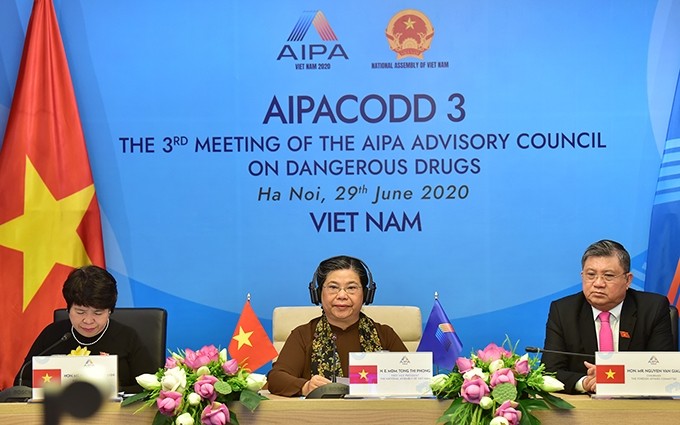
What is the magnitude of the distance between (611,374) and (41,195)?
290 centimetres

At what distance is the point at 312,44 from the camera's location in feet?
14.4

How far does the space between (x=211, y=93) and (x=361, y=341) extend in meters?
1.68

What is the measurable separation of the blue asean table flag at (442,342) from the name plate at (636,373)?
5.13 ft

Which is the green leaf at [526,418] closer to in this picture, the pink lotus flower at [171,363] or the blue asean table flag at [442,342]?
the pink lotus flower at [171,363]

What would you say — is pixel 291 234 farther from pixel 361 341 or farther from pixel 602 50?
pixel 602 50

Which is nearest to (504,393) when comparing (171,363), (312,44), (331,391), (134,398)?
(331,391)

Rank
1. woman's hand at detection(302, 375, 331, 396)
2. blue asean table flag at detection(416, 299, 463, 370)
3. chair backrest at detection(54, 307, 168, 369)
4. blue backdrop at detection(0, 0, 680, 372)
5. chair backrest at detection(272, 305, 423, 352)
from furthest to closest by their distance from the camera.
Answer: blue backdrop at detection(0, 0, 680, 372)
blue asean table flag at detection(416, 299, 463, 370)
chair backrest at detection(272, 305, 423, 352)
chair backrest at detection(54, 307, 168, 369)
woman's hand at detection(302, 375, 331, 396)

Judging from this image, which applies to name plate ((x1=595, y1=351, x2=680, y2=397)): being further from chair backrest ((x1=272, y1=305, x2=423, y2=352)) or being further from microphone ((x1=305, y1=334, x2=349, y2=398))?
chair backrest ((x1=272, y1=305, x2=423, y2=352))

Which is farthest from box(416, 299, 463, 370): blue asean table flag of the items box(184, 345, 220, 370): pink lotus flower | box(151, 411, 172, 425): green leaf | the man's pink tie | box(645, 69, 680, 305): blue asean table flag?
box(151, 411, 172, 425): green leaf

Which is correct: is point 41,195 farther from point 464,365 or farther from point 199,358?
point 464,365

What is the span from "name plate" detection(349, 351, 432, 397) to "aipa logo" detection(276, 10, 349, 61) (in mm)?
2225

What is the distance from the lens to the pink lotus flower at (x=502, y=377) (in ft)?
7.51

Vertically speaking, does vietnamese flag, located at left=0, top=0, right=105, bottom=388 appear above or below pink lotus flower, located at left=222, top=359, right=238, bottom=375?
above

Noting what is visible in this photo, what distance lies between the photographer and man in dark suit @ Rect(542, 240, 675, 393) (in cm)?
320
